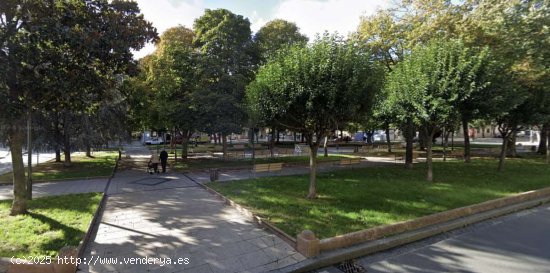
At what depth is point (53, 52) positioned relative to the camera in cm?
699

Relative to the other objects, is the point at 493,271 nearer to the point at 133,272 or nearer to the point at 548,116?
the point at 133,272

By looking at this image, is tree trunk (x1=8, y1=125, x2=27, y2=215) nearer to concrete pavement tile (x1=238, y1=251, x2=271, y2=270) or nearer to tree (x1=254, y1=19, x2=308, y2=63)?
concrete pavement tile (x1=238, y1=251, x2=271, y2=270)

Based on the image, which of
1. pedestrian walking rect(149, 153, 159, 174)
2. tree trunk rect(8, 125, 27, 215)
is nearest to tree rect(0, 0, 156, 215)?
tree trunk rect(8, 125, 27, 215)

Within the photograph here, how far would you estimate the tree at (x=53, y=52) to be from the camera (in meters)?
6.72

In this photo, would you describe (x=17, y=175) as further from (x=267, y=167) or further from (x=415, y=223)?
(x=415, y=223)

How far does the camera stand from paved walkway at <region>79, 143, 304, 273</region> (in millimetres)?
5461

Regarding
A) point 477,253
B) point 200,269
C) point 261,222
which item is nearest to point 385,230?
point 477,253

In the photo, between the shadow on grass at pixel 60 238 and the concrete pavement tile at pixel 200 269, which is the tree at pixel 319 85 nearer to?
the concrete pavement tile at pixel 200 269

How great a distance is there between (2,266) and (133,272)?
7.19 feet

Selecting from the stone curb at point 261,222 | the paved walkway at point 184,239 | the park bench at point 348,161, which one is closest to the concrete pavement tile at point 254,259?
the paved walkway at point 184,239

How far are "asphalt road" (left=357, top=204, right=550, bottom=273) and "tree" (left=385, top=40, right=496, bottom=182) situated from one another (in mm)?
4740

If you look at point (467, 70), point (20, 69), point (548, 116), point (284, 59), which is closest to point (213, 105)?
point (284, 59)

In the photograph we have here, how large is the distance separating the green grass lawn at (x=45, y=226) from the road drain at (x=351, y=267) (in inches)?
205

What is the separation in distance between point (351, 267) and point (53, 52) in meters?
7.77
